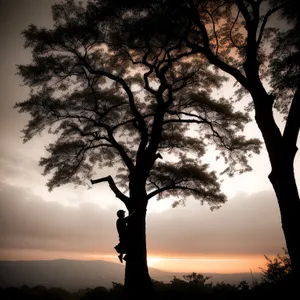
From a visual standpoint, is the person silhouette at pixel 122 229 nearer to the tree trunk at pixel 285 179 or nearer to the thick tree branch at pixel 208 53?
the tree trunk at pixel 285 179

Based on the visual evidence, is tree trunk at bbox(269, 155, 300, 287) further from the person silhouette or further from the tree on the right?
the person silhouette

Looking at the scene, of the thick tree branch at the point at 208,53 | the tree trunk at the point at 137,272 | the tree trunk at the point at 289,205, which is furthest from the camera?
the tree trunk at the point at 137,272

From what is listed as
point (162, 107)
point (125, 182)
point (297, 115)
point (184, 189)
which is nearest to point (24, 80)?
point (162, 107)

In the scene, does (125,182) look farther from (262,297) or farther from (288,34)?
(288,34)

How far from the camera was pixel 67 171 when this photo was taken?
11531mm

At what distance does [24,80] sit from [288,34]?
9.43 m

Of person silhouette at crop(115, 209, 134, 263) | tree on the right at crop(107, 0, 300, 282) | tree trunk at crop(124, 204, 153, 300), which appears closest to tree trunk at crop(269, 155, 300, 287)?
tree on the right at crop(107, 0, 300, 282)

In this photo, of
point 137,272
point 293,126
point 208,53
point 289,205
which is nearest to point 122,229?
point 137,272

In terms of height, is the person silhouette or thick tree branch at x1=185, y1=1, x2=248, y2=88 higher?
→ thick tree branch at x1=185, y1=1, x2=248, y2=88

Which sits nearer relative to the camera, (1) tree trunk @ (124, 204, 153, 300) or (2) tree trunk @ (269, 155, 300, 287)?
(2) tree trunk @ (269, 155, 300, 287)

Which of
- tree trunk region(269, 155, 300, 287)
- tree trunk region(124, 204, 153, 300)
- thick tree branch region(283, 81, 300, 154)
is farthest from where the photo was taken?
tree trunk region(124, 204, 153, 300)

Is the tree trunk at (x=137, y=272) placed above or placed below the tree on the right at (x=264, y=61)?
below

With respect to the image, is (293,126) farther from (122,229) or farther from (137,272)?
(137,272)

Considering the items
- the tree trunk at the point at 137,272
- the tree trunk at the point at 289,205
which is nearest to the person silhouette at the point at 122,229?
the tree trunk at the point at 137,272
